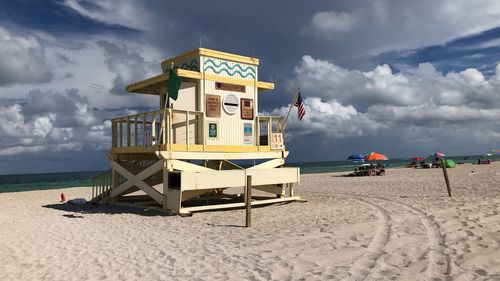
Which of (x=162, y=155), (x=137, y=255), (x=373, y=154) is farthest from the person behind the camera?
(x=373, y=154)

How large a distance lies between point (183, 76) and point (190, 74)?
31 centimetres

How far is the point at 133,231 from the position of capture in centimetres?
1068

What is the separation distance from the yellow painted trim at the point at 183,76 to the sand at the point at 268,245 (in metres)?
4.54

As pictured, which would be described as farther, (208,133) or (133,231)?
(208,133)

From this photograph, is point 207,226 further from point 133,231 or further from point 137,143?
point 137,143

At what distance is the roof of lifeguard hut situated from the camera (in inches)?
557

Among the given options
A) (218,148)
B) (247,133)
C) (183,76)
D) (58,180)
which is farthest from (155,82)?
(58,180)

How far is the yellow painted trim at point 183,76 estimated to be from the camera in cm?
1391

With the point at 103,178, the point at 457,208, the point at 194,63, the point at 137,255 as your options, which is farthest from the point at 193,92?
the point at 457,208

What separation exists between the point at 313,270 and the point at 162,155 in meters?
7.67

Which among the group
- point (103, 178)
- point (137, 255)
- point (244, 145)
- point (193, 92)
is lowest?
point (137, 255)

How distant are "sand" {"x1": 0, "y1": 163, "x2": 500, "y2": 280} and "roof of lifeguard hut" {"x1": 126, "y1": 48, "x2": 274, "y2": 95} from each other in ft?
15.0

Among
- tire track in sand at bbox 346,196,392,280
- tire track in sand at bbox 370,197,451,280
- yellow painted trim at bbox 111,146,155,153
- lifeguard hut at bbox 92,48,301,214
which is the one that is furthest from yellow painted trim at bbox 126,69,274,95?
tire track in sand at bbox 370,197,451,280

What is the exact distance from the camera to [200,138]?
14.4 meters
